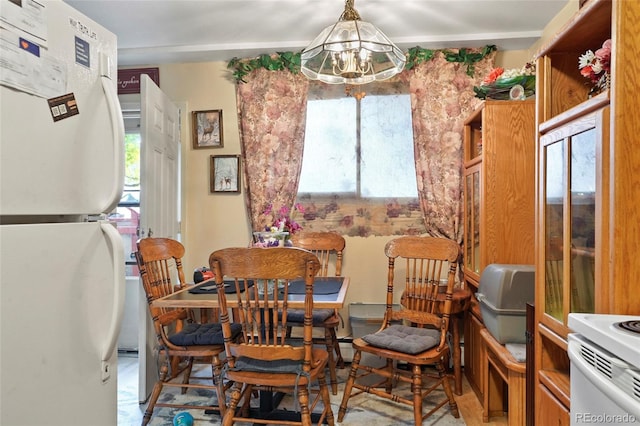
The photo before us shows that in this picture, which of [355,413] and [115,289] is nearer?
[115,289]

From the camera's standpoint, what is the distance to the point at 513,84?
248cm

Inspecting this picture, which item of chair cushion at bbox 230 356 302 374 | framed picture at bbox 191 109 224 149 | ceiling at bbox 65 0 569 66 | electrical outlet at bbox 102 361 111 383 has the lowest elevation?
chair cushion at bbox 230 356 302 374

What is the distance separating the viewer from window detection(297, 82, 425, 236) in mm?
3439

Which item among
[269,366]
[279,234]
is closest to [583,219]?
[269,366]

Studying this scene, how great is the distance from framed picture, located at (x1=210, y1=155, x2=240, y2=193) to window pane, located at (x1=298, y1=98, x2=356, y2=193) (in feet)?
1.88

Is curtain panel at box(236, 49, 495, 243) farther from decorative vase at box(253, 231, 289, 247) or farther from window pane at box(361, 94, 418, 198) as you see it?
decorative vase at box(253, 231, 289, 247)

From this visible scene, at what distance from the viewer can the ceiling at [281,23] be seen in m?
2.75

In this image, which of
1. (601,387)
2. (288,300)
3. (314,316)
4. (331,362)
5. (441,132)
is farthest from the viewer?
(441,132)

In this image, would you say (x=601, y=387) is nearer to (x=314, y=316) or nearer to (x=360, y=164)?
(x=314, y=316)

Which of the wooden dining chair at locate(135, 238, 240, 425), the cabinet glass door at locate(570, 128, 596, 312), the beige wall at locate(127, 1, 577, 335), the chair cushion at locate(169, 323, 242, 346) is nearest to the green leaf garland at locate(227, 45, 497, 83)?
the beige wall at locate(127, 1, 577, 335)

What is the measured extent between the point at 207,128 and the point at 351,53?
183cm

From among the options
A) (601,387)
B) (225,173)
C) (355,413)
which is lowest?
(355,413)

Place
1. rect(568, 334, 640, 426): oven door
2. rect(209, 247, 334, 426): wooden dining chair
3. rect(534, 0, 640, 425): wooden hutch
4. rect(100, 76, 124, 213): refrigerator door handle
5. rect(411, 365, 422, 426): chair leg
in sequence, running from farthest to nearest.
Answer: rect(411, 365, 422, 426): chair leg, rect(209, 247, 334, 426): wooden dining chair, rect(100, 76, 124, 213): refrigerator door handle, rect(534, 0, 640, 425): wooden hutch, rect(568, 334, 640, 426): oven door

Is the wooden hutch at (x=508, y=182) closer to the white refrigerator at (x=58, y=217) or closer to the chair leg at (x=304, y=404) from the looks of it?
the chair leg at (x=304, y=404)
